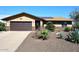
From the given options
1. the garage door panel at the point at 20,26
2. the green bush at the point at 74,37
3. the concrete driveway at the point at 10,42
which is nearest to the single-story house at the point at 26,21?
the garage door panel at the point at 20,26

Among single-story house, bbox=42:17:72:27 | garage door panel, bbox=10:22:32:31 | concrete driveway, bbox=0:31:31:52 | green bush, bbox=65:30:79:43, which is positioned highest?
single-story house, bbox=42:17:72:27

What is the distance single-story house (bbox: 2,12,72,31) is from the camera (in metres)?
34.5

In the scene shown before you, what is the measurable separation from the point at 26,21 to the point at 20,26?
1.59 metres

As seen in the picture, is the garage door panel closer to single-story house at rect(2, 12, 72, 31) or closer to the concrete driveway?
single-story house at rect(2, 12, 72, 31)

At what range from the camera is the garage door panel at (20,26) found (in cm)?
3444

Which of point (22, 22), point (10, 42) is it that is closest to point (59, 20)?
point (22, 22)

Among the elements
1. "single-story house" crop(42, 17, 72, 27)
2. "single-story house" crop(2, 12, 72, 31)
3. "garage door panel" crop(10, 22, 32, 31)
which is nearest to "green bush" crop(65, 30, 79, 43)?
"single-story house" crop(42, 17, 72, 27)

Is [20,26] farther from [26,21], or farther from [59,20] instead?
[59,20]

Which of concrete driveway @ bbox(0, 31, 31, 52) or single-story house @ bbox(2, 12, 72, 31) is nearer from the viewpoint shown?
concrete driveway @ bbox(0, 31, 31, 52)

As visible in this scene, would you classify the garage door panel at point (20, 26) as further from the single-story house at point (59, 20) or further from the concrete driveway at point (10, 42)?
the concrete driveway at point (10, 42)
